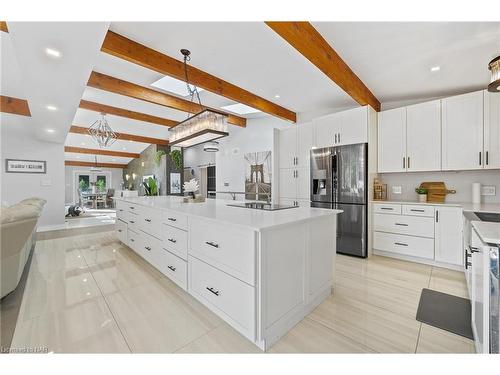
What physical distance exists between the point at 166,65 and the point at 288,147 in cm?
251

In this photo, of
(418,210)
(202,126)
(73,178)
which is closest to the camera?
(202,126)

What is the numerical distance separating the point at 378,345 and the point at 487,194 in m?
2.88

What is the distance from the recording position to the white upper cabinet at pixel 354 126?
3.28m

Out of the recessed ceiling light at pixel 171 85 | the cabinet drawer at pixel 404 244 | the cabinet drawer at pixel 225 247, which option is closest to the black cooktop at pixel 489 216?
the cabinet drawer at pixel 404 244

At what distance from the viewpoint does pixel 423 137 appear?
3143mm

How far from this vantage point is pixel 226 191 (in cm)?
611

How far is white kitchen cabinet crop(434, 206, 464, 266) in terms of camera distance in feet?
9.00

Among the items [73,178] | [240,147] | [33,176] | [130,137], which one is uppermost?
[130,137]

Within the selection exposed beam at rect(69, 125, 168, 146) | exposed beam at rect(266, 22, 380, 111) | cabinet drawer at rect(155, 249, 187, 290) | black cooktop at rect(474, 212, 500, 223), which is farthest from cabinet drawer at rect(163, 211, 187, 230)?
exposed beam at rect(69, 125, 168, 146)

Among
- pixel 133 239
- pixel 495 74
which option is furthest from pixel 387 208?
pixel 133 239

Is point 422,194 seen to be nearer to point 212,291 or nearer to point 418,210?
point 418,210

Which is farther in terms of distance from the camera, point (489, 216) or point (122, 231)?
point (122, 231)
